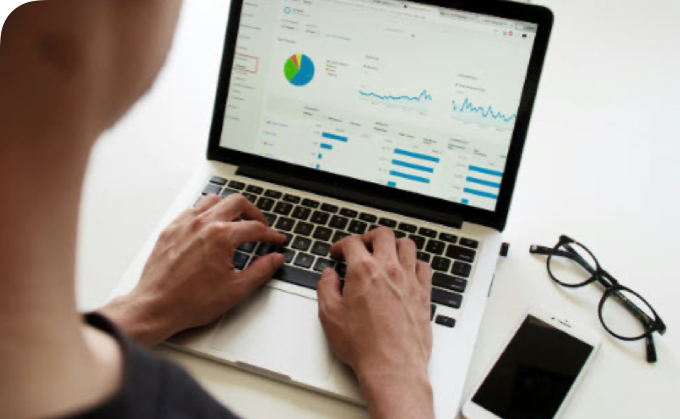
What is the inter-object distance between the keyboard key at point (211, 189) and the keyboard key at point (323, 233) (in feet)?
0.55

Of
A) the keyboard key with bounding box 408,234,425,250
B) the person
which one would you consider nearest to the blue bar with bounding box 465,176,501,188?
the keyboard key with bounding box 408,234,425,250

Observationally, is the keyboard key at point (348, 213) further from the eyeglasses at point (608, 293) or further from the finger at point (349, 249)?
the eyeglasses at point (608, 293)

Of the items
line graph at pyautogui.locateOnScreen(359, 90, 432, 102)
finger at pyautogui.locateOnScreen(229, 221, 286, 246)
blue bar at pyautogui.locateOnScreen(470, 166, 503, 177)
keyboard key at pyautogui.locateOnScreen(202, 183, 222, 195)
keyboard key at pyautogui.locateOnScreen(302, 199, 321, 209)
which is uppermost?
line graph at pyautogui.locateOnScreen(359, 90, 432, 102)

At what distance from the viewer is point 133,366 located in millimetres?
352

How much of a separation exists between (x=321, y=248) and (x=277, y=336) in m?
0.15

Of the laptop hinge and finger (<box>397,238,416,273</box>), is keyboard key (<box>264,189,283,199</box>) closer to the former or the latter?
the laptop hinge

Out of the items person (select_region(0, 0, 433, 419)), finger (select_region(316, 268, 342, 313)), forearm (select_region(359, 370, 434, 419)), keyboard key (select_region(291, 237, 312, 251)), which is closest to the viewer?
person (select_region(0, 0, 433, 419))

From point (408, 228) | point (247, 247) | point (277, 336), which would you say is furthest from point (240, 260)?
point (408, 228)

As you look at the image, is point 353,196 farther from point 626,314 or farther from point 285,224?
point 626,314

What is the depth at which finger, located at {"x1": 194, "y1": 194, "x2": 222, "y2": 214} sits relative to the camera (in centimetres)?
86

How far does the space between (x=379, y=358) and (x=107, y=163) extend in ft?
1.89

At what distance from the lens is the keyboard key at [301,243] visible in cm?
84

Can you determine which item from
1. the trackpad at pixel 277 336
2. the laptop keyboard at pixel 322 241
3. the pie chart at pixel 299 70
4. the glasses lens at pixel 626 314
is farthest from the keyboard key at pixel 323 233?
the glasses lens at pixel 626 314

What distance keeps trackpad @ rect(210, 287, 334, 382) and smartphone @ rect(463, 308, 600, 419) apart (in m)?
0.18
